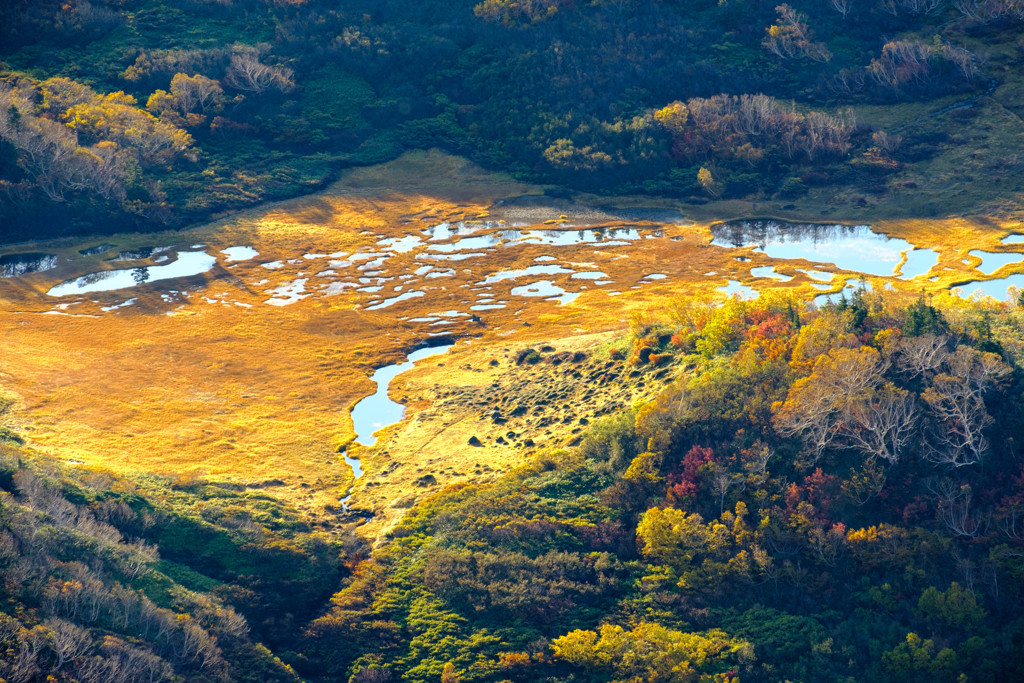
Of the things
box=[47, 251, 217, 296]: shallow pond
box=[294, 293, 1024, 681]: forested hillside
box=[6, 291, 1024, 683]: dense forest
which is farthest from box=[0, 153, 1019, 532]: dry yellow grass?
box=[294, 293, 1024, 681]: forested hillside

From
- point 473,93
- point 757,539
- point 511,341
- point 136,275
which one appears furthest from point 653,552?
point 473,93

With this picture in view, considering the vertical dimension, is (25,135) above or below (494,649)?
above

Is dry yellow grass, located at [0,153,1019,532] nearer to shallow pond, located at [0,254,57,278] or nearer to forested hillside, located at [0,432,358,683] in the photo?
Result: shallow pond, located at [0,254,57,278]

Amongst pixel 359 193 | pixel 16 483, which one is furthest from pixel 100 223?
pixel 16 483

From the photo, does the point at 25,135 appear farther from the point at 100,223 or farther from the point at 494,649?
the point at 494,649

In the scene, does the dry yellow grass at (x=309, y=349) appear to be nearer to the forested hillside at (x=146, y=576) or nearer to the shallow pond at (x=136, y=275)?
the shallow pond at (x=136, y=275)

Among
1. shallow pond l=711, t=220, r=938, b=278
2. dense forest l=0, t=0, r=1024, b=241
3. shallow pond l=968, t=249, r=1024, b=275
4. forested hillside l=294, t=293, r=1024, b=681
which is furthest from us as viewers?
dense forest l=0, t=0, r=1024, b=241
